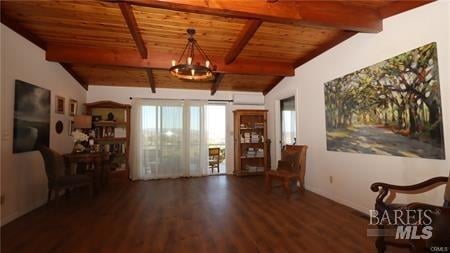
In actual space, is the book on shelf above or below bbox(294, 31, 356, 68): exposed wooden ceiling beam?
below

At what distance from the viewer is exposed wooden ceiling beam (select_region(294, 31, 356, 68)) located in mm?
3242

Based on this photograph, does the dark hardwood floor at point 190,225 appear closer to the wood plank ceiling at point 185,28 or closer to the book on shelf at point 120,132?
the book on shelf at point 120,132

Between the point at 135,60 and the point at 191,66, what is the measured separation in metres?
1.65

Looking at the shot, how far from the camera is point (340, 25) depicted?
2.62m

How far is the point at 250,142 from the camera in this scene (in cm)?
597

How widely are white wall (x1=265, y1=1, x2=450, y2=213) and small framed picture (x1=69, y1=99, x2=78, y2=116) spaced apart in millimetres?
4596

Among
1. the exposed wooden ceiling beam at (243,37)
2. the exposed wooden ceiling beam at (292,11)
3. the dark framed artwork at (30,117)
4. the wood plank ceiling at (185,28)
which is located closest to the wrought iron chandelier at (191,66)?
the wood plank ceiling at (185,28)

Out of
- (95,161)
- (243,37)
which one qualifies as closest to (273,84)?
(243,37)

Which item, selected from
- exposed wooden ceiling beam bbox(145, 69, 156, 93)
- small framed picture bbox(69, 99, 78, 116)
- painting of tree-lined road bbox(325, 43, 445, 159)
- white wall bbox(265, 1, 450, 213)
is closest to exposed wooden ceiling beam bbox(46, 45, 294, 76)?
exposed wooden ceiling beam bbox(145, 69, 156, 93)

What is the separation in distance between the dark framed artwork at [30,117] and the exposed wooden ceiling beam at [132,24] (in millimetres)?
1611

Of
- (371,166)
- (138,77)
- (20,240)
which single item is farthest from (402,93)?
(138,77)

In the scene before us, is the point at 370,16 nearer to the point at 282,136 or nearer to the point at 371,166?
the point at 371,166

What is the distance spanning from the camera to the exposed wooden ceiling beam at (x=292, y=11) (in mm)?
2148

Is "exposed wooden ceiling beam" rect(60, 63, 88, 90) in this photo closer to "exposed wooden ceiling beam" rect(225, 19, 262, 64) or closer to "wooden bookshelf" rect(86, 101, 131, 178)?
"wooden bookshelf" rect(86, 101, 131, 178)
